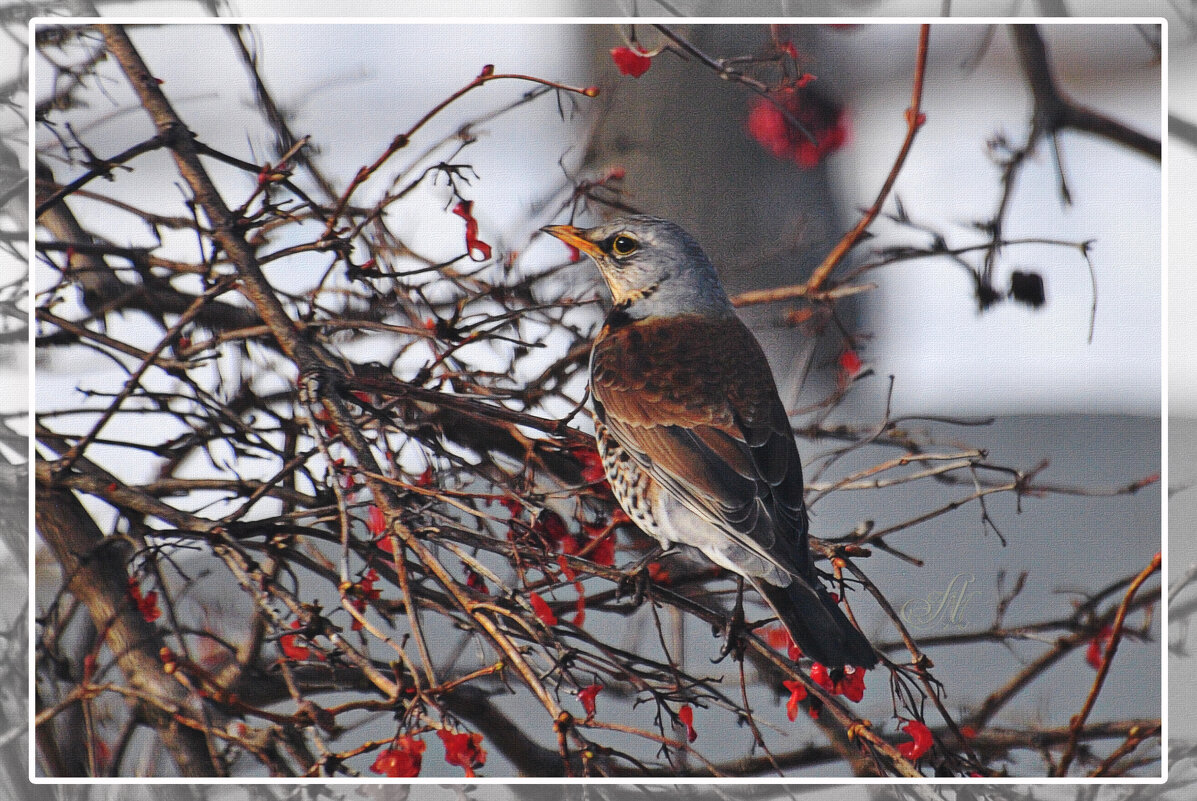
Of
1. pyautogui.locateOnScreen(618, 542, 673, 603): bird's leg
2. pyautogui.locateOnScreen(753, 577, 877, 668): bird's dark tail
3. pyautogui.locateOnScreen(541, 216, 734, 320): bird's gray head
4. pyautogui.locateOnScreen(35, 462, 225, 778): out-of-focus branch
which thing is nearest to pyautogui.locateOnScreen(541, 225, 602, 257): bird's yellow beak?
pyautogui.locateOnScreen(541, 216, 734, 320): bird's gray head

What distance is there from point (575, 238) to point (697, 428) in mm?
391

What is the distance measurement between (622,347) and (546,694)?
598 millimetres

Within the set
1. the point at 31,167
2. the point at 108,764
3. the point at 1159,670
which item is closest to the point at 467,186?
the point at 31,167

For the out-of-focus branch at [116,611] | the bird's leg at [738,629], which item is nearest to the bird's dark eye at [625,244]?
the bird's leg at [738,629]

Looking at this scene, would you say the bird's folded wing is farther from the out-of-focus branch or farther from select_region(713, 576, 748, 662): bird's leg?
the out-of-focus branch

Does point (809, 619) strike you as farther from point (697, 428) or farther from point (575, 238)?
point (575, 238)

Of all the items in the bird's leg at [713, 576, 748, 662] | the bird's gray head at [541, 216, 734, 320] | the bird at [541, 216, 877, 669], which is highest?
the bird's gray head at [541, 216, 734, 320]

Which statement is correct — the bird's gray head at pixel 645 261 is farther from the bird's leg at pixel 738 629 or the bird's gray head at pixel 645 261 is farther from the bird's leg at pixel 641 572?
the bird's leg at pixel 738 629

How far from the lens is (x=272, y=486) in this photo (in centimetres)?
208

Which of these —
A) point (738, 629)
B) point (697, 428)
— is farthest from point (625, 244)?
point (738, 629)

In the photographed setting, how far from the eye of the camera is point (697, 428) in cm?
203

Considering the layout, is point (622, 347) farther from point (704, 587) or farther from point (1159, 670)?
point (1159, 670)

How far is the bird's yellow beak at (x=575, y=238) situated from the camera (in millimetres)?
2076

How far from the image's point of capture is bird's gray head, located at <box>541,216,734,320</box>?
208 cm
